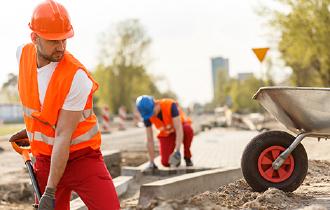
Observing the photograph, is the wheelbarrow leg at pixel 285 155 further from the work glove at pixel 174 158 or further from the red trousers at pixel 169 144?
the red trousers at pixel 169 144

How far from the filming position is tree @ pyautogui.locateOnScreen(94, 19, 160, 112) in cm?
5841

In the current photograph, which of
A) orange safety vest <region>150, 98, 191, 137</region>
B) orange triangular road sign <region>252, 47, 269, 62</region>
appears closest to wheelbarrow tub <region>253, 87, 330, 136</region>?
orange safety vest <region>150, 98, 191, 137</region>

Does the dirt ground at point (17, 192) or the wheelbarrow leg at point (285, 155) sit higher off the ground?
the wheelbarrow leg at point (285, 155)

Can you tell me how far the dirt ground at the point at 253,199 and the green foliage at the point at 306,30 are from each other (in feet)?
65.0

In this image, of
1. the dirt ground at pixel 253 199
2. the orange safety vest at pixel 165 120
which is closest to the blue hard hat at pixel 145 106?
the orange safety vest at pixel 165 120

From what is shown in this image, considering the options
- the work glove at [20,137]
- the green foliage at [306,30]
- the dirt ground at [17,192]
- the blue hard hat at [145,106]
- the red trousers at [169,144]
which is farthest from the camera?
the green foliage at [306,30]

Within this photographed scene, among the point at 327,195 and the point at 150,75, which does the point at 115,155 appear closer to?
the point at 327,195

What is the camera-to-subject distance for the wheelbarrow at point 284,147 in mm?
5453

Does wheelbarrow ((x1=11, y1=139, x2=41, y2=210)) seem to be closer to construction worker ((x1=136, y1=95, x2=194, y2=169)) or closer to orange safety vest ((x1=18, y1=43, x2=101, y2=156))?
orange safety vest ((x1=18, y1=43, x2=101, y2=156))

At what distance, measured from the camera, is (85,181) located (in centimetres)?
385

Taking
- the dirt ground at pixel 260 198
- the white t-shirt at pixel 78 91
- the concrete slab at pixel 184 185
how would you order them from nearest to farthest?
the white t-shirt at pixel 78 91, the dirt ground at pixel 260 198, the concrete slab at pixel 184 185

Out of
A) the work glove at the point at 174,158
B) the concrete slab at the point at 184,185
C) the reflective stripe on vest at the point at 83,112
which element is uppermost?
the reflective stripe on vest at the point at 83,112

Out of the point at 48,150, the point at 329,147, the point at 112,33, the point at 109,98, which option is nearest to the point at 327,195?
the point at 48,150

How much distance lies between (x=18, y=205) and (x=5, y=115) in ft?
188
